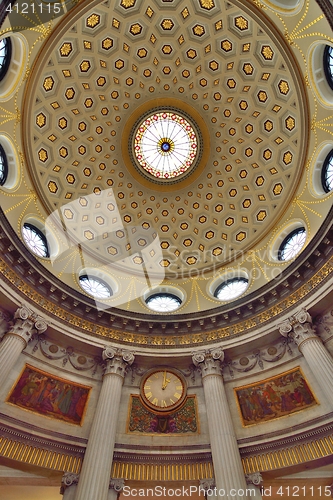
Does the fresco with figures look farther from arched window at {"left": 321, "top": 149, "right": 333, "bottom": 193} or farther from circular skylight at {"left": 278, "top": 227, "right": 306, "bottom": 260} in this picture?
arched window at {"left": 321, "top": 149, "right": 333, "bottom": 193}

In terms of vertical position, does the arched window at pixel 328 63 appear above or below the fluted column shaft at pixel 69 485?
above

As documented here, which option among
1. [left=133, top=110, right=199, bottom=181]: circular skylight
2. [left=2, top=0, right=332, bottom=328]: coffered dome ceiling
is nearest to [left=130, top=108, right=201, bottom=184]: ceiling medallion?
[left=133, top=110, right=199, bottom=181]: circular skylight

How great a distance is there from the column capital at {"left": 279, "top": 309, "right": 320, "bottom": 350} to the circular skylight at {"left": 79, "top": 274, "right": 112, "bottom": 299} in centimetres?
994

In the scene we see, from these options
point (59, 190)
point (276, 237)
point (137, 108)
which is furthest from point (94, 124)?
point (276, 237)

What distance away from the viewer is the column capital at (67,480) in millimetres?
11070

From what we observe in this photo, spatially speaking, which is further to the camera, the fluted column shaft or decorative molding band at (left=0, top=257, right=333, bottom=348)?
decorative molding band at (left=0, top=257, right=333, bottom=348)

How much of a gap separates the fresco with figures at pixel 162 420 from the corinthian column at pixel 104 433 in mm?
1081

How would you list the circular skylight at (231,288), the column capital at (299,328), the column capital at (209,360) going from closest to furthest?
1. the column capital at (299,328)
2. the column capital at (209,360)
3. the circular skylight at (231,288)

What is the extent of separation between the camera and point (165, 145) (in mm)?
22641

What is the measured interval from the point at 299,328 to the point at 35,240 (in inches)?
558

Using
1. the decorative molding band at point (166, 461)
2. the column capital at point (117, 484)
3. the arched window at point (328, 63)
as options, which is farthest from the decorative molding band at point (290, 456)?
the arched window at point (328, 63)

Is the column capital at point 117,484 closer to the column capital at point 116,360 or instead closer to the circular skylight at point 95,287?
the column capital at point 116,360

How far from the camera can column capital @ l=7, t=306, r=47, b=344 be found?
13.0 m

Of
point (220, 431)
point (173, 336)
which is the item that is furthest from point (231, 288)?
point (220, 431)
